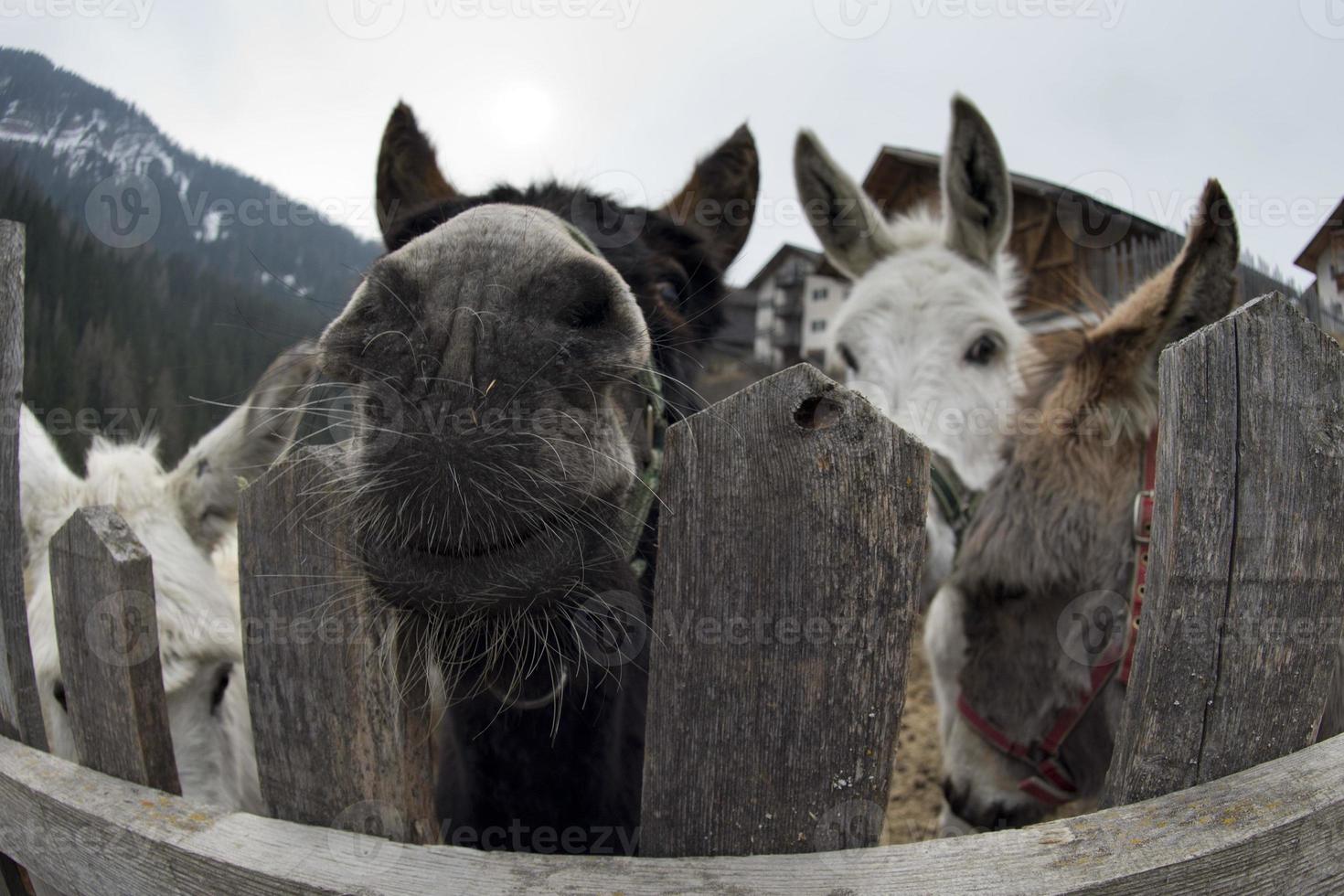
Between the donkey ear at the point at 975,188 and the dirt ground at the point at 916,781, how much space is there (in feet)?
7.59

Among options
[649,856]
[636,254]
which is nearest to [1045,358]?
[636,254]

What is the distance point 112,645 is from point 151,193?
6.76 ft

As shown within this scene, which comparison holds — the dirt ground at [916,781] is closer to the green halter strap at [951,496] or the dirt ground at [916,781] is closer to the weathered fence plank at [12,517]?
the green halter strap at [951,496]

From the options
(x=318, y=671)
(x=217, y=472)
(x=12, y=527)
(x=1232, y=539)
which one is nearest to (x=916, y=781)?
(x=1232, y=539)

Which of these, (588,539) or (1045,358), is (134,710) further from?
(1045,358)

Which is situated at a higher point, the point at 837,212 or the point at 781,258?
the point at 781,258

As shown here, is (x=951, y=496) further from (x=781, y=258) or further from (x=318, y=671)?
(x=781, y=258)

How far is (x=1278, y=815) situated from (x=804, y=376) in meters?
0.93

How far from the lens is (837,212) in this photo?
4195 mm

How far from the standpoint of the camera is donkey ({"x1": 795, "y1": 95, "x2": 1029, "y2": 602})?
3.16 metres

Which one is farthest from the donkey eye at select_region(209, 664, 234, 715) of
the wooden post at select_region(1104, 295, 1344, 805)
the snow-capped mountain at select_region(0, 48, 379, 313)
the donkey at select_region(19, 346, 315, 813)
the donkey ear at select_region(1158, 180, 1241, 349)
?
the donkey ear at select_region(1158, 180, 1241, 349)

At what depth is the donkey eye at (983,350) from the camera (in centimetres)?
350

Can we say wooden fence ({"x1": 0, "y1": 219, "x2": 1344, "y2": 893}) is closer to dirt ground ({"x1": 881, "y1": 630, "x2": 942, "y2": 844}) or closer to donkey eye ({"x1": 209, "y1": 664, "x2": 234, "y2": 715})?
donkey eye ({"x1": 209, "y1": 664, "x2": 234, "y2": 715})

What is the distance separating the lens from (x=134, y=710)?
1329 mm
